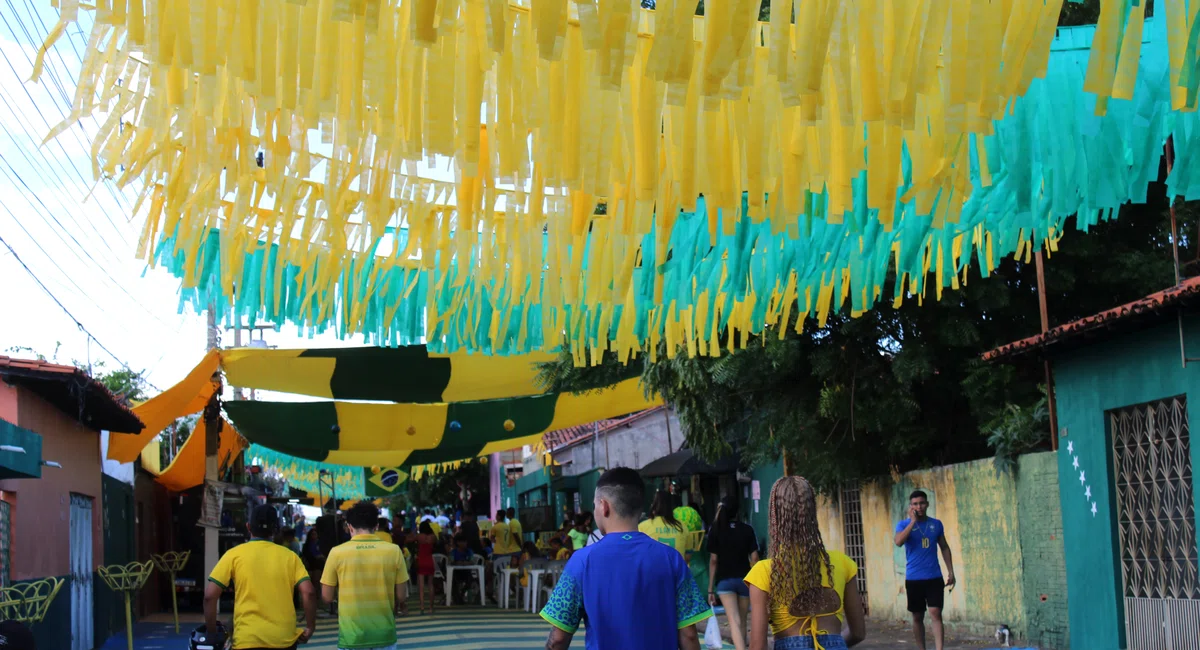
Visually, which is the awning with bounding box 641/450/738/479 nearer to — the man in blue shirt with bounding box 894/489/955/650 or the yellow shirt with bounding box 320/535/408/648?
the man in blue shirt with bounding box 894/489/955/650

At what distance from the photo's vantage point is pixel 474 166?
2703 mm

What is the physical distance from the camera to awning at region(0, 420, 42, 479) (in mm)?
8594

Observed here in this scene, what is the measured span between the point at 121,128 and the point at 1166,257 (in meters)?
12.9

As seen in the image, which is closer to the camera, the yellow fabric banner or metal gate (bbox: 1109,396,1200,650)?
metal gate (bbox: 1109,396,1200,650)

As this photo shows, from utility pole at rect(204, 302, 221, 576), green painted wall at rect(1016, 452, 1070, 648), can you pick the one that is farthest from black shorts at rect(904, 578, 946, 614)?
utility pole at rect(204, 302, 221, 576)

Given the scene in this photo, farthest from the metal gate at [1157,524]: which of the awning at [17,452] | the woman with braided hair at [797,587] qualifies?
the awning at [17,452]

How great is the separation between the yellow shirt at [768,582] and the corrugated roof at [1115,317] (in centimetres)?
478

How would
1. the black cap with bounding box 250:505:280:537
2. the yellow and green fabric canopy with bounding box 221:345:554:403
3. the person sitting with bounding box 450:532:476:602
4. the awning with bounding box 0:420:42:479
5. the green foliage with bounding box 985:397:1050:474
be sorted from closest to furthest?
1. the black cap with bounding box 250:505:280:537
2. the awning with bounding box 0:420:42:479
3. the green foliage with bounding box 985:397:1050:474
4. the yellow and green fabric canopy with bounding box 221:345:554:403
5. the person sitting with bounding box 450:532:476:602

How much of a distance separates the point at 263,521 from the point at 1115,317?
6932 mm

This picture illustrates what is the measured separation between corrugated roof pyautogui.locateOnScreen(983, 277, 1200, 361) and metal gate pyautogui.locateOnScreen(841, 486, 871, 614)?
577 cm

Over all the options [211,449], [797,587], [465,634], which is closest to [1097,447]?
[797,587]

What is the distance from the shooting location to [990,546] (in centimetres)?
1310

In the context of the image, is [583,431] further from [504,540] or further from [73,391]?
[73,391]

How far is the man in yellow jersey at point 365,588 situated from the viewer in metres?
6.91
